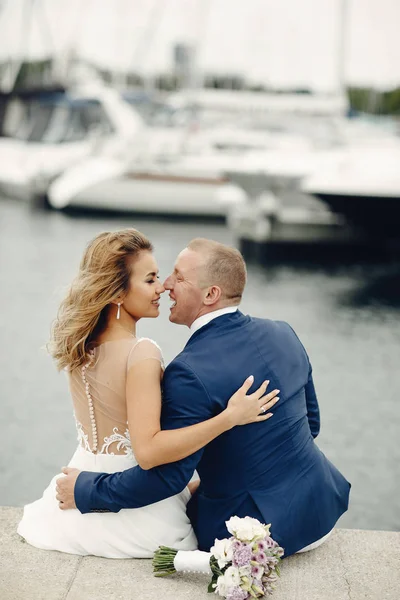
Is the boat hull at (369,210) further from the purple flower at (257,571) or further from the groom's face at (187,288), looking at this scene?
the purple flower at (257,571)

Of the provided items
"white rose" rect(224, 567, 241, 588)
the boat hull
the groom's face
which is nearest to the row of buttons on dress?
the groom's face

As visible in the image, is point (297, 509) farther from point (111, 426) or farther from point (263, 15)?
point (263, 15)

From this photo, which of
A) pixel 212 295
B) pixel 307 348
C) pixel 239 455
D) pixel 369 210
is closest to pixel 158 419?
pixel 239 455

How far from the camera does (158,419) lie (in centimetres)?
279

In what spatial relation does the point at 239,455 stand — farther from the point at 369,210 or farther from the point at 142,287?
the point at 369,210

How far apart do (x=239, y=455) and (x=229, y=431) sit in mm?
93

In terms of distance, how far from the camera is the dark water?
6.67 metres

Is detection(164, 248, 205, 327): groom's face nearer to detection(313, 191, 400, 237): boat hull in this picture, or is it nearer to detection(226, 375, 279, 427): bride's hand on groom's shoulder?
detection(226, 375, 279, 427): bride's hand on groom's shoulder

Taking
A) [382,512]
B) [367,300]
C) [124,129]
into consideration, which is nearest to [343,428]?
[382,512]

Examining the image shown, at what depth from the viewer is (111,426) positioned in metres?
3.07

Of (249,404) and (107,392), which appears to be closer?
(249,404)

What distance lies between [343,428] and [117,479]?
4.96 meters

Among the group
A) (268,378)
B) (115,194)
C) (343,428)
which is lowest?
(115,194)

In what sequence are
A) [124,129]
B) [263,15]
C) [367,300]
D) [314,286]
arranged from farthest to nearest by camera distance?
[263,15]
[124,129]
[314,286]
[367,300]
